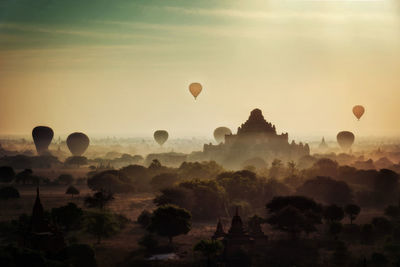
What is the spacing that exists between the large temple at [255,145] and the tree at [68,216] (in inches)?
4021

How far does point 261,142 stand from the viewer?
187 meters

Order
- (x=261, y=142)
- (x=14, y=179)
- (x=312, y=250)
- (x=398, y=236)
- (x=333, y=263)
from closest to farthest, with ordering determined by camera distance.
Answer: (x=333, y=263) < (x=312, y=250) < (x=398, y=236) < (x=14, y=179) < (x=261, y=142)

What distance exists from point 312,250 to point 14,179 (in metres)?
84.8

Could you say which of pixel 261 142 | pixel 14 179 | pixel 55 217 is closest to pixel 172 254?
pixel 55 217

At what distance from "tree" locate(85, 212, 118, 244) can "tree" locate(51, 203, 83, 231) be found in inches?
44.7

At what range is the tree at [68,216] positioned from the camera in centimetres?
8281

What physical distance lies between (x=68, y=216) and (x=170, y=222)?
437 inches

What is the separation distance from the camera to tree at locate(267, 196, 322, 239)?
84.7 meters

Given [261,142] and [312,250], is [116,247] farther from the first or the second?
[261,142]

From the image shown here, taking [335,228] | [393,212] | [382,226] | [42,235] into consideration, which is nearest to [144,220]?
[335,228]

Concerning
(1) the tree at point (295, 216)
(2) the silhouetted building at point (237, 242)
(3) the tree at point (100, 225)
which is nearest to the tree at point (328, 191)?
(1) the tree at point (295, 216)

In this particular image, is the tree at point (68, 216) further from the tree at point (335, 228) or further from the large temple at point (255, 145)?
the large temple at point (255, 145)

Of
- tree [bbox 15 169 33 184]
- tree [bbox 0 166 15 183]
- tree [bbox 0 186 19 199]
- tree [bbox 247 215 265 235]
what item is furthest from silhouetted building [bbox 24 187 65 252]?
tree [bbox 0 166 15 183]

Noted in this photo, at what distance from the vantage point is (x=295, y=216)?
85.1 metres
